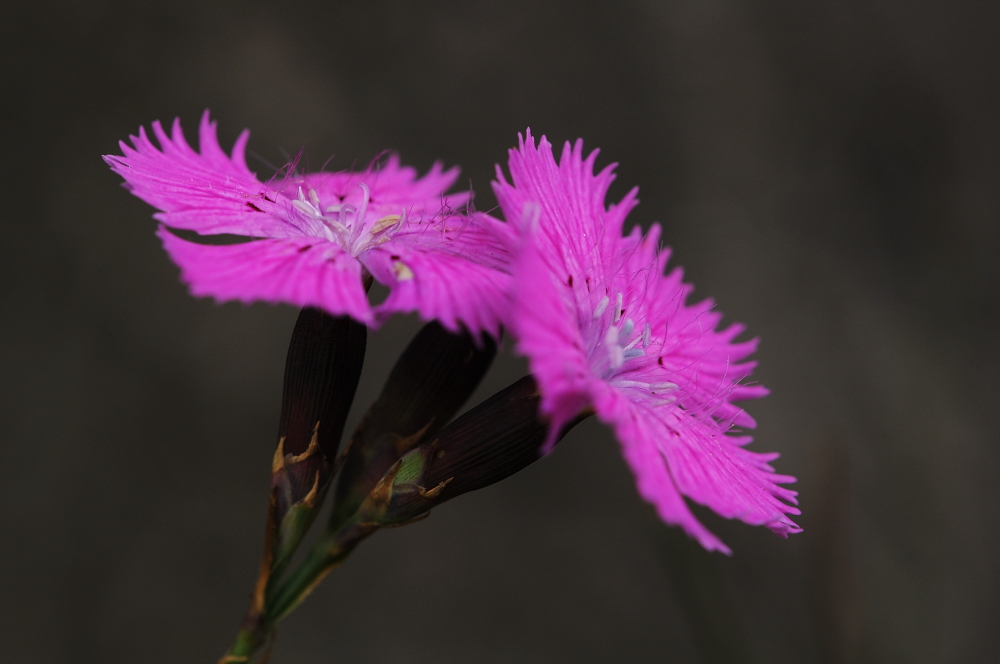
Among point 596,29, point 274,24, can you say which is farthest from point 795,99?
point 274,24

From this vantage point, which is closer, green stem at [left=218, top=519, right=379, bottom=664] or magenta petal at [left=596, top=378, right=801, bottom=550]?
magenta petal at [left=596, top=378, right=801, bottom=550]

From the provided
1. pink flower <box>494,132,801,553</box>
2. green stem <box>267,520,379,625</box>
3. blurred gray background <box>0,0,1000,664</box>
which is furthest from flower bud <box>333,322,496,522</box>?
blurred gray background <box>0,0,1000,664</box>

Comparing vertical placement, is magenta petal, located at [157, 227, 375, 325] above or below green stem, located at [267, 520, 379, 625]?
above

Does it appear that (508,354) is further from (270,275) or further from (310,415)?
(270,275)

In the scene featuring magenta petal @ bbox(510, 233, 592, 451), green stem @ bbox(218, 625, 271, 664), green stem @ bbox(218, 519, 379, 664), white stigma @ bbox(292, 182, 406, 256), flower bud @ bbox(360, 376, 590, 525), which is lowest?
green stem @ bbox(218, 625, 271, 664)

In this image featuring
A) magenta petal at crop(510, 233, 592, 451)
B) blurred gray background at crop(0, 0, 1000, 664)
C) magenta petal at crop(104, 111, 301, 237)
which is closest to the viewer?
magenta petal at crop(510, 233, 592, 451)

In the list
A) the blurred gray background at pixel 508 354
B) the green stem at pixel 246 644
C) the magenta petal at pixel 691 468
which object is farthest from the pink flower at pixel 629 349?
the blurred gray background at pixel 508 354

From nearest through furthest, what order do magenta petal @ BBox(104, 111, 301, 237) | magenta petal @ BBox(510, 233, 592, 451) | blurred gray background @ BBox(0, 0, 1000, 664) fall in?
1. magenta petal @ BBox(510, 233, 592, 451)
2. magenta petal @ BBox(104, 111, 301, 237)
3. blurred gray background @ BBox(0, 0, 1000, 664)

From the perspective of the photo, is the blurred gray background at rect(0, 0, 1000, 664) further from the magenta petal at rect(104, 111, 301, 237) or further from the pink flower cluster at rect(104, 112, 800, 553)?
the magenta petal at rect(104, 111, 301, 237)

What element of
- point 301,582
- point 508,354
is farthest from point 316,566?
point 508,354

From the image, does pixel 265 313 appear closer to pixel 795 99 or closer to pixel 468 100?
pixel 468 100
